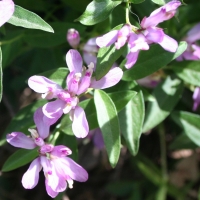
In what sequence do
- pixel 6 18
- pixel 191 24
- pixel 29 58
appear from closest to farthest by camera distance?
pixel 6 18
pixel 191 24
pixel 29 58

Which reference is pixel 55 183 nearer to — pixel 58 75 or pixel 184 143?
pixel 58 75

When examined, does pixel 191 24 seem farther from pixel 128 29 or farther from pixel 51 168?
pixel 51 168

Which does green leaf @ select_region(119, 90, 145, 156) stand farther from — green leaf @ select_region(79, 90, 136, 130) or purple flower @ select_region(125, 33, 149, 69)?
purple flower @ select_region(125, 33, 149, 69)

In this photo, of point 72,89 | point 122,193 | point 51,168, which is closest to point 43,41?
point 72,89

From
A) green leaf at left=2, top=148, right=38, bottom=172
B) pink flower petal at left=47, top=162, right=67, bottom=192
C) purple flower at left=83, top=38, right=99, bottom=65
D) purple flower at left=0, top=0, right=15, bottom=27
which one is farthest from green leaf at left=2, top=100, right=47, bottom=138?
purple flower at left=0, top=0, right=15, bottom=27

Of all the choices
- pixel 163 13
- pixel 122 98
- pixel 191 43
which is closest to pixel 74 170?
pixel 122 98
